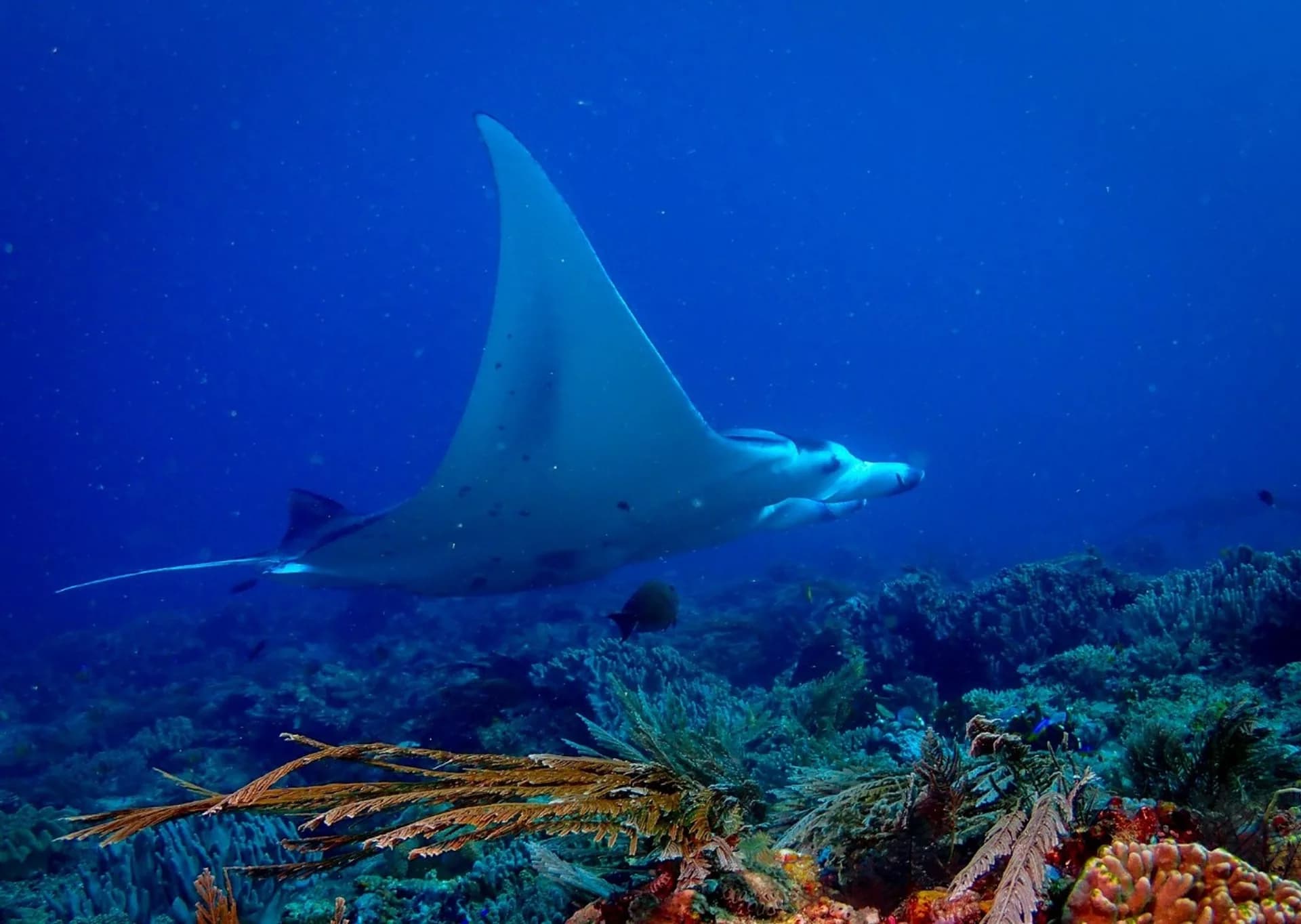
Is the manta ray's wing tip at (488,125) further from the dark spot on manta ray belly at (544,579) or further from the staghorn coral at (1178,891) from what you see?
the staghorn coral at (1178,891)

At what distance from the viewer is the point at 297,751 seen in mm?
7762

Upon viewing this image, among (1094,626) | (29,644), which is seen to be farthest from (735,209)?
(1094,626)

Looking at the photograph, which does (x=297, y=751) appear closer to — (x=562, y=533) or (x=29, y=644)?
(x=562, y=533)

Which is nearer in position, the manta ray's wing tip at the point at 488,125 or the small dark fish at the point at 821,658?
the manta ray's wing tip at the point at 488,125

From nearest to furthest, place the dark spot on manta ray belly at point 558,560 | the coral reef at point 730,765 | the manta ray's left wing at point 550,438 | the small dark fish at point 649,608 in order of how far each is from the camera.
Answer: the coral reef at point 730,765
the manta ray's left wing at point 550,438
the small dark fish at point 649,608
the dark spot on manta ray belly at point 558,560

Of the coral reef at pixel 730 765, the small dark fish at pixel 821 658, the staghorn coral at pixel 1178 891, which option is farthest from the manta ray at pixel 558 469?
the staghorn coral at pixel 1178 891

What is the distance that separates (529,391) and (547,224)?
1.22 meters

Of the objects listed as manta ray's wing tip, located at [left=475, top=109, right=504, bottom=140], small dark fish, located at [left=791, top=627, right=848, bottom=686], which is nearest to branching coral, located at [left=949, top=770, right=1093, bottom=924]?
manta ray's wing tip, located at [left=475, top=109, right=504, bottom=140]

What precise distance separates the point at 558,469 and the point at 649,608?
5.37 ft

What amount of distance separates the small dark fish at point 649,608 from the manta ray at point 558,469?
0.50 metres

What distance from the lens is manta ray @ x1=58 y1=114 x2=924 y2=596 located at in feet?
15.8

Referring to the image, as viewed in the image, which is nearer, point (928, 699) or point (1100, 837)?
point (1100, 837)

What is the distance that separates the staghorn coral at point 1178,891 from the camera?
1.29 meters

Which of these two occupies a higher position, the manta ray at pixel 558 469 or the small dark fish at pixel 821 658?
the manta ray at pixel 558 469
